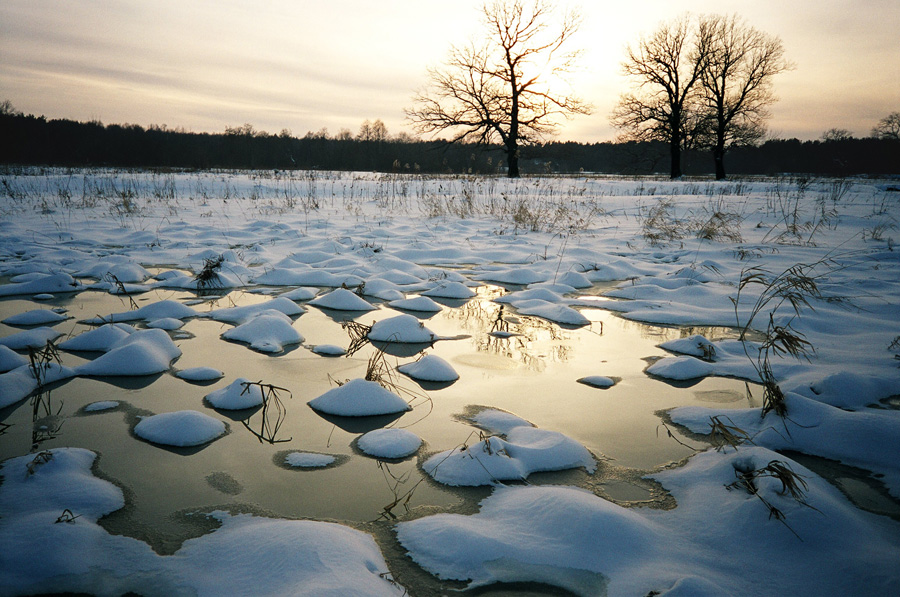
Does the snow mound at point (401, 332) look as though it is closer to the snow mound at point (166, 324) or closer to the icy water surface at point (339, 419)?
the icy water surface at point (339, 419)

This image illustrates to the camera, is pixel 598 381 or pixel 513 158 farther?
pixel 513 158

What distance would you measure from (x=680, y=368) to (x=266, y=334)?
2.51m

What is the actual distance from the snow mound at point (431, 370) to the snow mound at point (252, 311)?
55.0 inches

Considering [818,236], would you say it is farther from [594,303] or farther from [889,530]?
[889,530]

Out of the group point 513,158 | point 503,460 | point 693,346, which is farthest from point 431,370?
point 513,158

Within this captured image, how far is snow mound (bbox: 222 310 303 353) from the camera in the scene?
9.37 ft

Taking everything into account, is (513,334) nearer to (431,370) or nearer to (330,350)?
(431,370)

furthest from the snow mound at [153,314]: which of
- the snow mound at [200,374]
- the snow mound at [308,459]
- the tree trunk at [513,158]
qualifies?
the tree trunk at [513,158]

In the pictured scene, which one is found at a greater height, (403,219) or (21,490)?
(403,219)

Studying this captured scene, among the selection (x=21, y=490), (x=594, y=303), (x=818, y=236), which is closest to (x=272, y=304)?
(x=21, y=490)

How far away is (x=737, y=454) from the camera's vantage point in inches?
68.1

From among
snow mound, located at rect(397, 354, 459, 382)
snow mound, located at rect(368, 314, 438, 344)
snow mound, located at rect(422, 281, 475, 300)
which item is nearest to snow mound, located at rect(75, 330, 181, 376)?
snow mound, located at rect(368, 314, 438, 344)

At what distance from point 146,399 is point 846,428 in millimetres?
3048

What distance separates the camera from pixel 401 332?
309 centimetres
